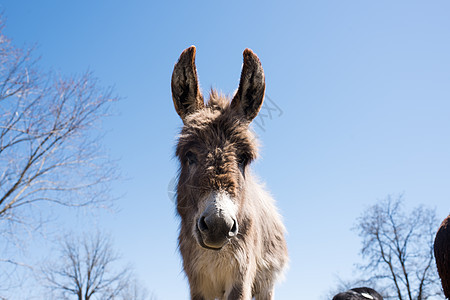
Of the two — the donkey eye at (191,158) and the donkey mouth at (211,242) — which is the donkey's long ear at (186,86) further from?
the donkey mouth at (211,242)

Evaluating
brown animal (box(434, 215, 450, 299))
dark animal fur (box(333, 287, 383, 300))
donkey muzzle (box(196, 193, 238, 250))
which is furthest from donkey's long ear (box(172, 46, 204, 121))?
brown animal (box(434, 215, 450, 299))

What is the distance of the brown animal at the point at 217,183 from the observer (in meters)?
3.13

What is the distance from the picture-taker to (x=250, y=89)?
4.21 metres

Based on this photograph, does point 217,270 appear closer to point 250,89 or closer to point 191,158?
point 191,158

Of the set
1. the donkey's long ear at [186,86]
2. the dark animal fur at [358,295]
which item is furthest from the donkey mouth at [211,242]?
the dark animal fur at [358,295]

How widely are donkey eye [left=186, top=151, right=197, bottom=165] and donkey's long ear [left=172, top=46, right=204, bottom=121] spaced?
62 cm

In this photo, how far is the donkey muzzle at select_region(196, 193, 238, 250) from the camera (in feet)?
9.45

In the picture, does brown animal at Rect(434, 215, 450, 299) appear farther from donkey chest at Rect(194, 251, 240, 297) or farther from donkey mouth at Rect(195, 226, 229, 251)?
donkey chest at Rect(194, 251, 240, 297)

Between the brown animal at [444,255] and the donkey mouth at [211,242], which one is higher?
the donkey mouth at [211,242]

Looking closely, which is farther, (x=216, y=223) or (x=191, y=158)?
(x=191, y=158)

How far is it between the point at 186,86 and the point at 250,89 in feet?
2.68

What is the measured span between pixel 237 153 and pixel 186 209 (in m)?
0.90

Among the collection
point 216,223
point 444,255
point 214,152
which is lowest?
point 444,255

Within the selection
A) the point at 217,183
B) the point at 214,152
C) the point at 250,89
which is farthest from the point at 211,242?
the point at 250,89
